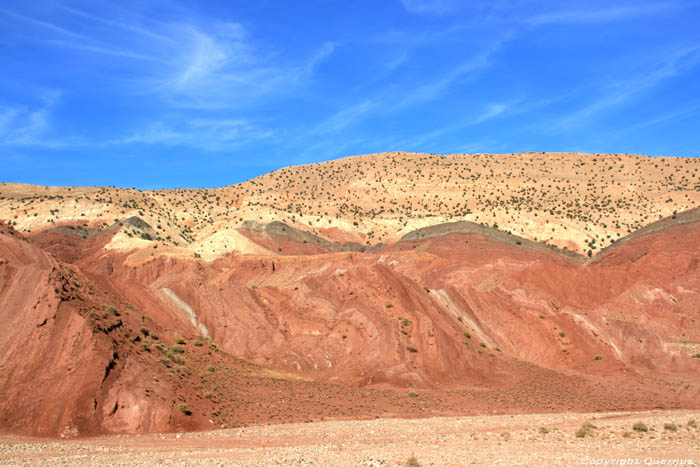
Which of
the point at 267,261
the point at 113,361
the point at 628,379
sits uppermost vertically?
the point at 267,261

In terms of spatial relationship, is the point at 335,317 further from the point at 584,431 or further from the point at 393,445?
the point at 584,431

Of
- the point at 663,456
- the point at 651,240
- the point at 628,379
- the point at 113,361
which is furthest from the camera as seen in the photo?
the point at 651,240

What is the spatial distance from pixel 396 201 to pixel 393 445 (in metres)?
80.1

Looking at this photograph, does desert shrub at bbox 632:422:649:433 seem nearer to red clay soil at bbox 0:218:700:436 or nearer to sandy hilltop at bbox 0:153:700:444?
sandy hilltop at bbox 0:153:700:444

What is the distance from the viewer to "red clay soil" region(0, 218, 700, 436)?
22.5 meters

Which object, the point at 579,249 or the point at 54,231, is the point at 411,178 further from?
the point at 54,231

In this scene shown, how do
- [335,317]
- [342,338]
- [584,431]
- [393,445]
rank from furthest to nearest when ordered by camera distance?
[335,317]
[342,338]
[584,431]
[393,445]

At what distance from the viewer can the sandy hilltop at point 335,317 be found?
23019 mm

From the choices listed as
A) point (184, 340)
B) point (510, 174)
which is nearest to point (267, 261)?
point (184, 340)

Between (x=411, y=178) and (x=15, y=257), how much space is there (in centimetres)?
8577

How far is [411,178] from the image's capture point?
356ft

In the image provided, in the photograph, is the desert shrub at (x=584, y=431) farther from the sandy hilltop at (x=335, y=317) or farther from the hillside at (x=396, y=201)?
the hillside at (x=396, y=201)


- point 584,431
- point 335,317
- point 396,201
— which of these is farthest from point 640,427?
point 396,201

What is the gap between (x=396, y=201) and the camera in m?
99.4
